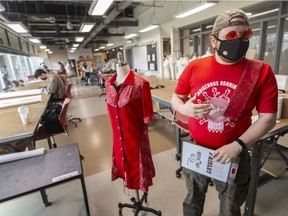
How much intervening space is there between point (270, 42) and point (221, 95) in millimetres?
4276

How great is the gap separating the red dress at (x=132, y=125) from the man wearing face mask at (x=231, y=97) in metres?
0.35

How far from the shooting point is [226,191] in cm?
110

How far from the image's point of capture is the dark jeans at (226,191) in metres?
1.06

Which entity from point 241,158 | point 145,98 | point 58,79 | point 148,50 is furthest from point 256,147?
point 148,50

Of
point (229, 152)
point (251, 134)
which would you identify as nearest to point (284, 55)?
point (251, 134)

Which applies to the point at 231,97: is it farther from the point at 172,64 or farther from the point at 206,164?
the point at 172,64

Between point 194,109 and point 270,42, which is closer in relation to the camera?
point 194,109

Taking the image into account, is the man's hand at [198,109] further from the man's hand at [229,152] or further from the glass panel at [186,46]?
the glass panel at [186,46]

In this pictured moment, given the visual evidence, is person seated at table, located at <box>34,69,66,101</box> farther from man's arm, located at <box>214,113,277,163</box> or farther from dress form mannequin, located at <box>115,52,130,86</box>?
man's arm, located at <box>214,113,277,163</box>

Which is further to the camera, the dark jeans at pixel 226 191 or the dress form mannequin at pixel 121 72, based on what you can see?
the dress form mannequin at pixel 121 72

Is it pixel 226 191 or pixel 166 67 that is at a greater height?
pixel 166 67

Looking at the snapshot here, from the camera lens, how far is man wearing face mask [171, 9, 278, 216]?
2.92ft

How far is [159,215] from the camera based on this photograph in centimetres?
166

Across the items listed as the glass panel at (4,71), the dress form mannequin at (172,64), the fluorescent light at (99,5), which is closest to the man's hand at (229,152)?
the dress form mannequin at (172,64)
